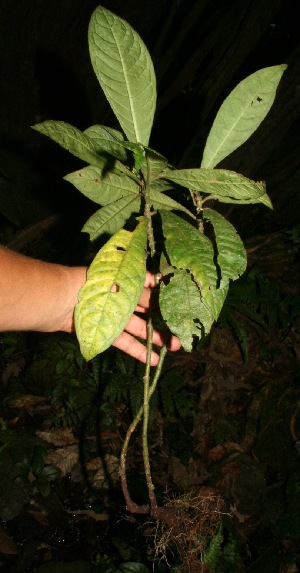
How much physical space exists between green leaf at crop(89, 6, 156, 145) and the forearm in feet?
1.85

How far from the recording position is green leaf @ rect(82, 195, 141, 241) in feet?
3.81

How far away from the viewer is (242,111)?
1085 mm

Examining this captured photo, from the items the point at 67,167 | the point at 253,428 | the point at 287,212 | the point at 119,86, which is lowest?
the point at 253,428

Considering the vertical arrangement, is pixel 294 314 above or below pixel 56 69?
below

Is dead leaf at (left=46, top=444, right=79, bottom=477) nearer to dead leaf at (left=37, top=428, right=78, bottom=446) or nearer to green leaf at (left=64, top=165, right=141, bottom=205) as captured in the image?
dead leaf at (left=37, top=428, right=78, bottom=446)

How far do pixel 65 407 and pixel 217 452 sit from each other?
4.08ft

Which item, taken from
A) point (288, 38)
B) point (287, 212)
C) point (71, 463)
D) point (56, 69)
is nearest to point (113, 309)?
point (71, 463)

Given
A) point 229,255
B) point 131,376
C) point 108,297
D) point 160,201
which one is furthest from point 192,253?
point 131,376

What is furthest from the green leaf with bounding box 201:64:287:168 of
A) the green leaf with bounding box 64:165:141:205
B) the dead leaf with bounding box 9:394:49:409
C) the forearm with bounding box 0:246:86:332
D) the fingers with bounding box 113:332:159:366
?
the dead leaf with bounding box 9:394:49:409

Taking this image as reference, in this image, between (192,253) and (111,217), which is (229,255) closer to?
(192,253)

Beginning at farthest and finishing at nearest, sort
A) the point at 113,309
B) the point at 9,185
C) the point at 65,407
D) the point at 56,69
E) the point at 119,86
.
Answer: the point at 56,69
the point at 65,407
the point at 9,185
the point at 119,86
the point at 113,309

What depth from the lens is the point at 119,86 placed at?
104 cm

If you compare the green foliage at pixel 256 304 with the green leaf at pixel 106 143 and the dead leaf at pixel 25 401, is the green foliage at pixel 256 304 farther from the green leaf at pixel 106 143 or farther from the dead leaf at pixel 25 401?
the green leaf at pixel 106 143

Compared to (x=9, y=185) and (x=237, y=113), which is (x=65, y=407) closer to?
(x=9, y=185)
